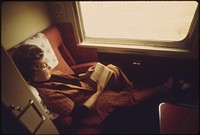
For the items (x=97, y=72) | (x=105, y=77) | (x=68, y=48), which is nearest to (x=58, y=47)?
(x=68, y=48)

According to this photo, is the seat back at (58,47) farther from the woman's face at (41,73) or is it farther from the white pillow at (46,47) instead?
the woman's face at (41,73)

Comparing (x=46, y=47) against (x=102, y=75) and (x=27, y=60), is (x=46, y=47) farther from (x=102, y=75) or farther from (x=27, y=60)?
(x=102, y=75)

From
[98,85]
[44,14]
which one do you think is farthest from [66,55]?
[98,85]

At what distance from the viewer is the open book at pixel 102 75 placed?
1389 millimetres

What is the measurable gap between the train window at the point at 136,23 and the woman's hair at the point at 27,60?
0.77 metres

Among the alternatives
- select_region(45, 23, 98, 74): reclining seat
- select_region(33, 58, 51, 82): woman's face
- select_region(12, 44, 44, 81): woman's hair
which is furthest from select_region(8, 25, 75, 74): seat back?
select_region(12, 44, 44, 81): woman's hair

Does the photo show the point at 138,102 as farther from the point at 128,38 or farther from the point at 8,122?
the point at 8,122

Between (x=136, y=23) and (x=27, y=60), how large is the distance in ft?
3.88

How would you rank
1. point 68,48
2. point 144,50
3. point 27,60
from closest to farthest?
point 27,60, point 144,50, point 68,48

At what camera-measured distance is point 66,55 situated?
183 centimetres

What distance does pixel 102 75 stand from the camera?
1.42m

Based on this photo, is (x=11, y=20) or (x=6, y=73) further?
(x=11, y=20)

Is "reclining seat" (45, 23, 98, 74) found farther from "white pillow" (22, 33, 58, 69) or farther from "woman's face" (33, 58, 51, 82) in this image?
"woman's face" (33, 58, 51, 82)

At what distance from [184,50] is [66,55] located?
3.99ft
